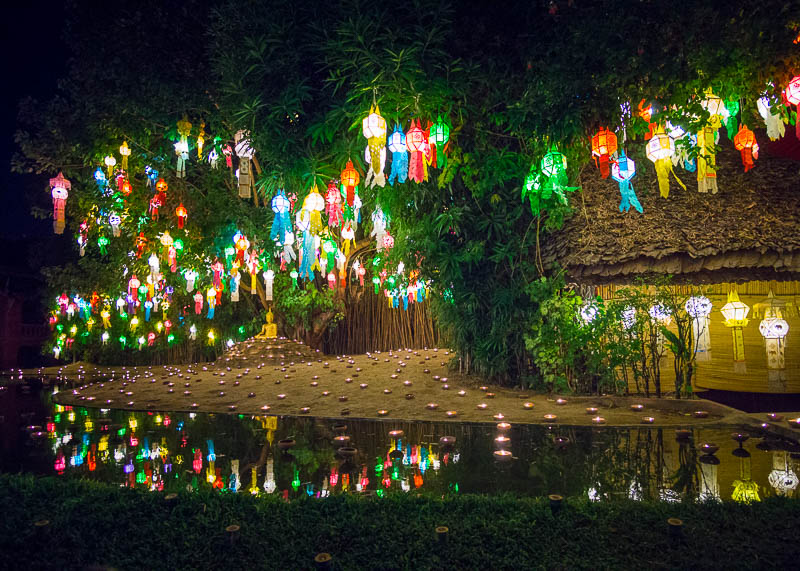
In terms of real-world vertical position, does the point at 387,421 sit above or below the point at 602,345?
below

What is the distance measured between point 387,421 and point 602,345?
3000mm

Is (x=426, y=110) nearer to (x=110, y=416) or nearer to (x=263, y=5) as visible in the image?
(x=263, y=5)

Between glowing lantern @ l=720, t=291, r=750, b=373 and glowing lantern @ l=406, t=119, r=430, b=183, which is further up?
glowing lantern @ l=406, t=119, r=430, b=183

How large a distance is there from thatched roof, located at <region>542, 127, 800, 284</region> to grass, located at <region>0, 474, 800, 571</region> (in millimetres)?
3961

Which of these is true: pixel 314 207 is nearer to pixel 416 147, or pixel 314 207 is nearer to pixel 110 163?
pixel 416 147

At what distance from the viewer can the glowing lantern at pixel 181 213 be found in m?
8.67

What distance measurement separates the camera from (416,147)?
4.31 meters

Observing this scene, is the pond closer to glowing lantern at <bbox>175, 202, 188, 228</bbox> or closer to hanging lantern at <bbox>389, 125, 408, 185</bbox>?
hanging lantern at <bbox>389, 125, 408, 185</bbox>

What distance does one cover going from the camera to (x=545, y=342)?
586cm

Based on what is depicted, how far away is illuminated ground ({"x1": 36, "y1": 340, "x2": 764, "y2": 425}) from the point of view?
4.86m

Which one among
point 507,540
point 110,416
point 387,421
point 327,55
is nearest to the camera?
point 507,540

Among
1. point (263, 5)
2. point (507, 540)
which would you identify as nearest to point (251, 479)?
point (507, 540)

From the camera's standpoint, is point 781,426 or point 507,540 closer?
point 507,540

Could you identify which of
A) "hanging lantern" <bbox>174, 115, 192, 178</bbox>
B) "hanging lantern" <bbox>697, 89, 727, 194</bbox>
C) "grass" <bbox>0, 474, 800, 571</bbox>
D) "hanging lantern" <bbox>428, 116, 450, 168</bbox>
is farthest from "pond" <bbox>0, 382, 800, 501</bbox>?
"hanging lantern" <bbox>174, 115, 192, 178</bbox>
